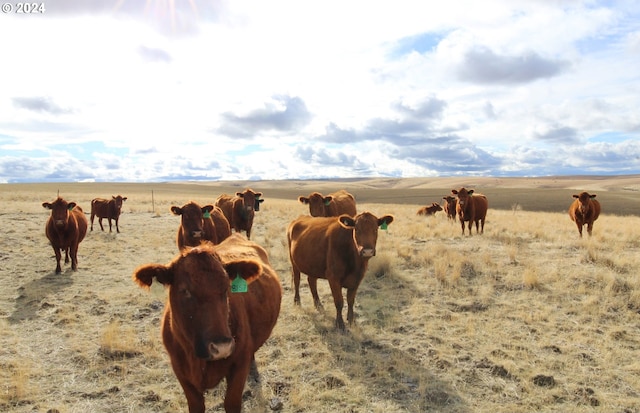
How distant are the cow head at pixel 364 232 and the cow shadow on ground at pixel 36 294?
622cm

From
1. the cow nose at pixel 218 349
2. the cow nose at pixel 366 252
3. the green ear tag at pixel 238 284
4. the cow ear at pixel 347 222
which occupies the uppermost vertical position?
the cow ear at pixel 347 222

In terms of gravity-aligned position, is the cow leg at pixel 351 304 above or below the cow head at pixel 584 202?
below

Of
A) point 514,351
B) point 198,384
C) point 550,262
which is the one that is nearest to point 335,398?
point 198,384

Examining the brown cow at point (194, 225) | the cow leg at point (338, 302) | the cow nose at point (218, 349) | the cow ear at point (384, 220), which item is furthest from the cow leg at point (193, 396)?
the brown cow at point (194, 225)

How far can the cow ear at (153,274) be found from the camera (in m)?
3.68

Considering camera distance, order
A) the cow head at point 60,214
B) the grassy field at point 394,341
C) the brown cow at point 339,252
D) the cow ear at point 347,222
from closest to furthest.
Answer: the grassy field at point 394,341, the brown cow at point 339,252, the cow ear at point 347,222, the cow head at point 60,214

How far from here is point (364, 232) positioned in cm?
752

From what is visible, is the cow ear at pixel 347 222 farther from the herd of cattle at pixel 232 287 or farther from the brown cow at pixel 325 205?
the brown cow at pixel 325 205

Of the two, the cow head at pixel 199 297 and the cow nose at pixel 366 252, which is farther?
the cow nose at pixel 366 252

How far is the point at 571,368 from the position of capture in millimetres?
6059

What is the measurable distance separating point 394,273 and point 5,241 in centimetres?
1242

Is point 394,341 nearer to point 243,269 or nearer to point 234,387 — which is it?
point 234,387

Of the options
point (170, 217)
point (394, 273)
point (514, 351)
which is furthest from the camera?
point (170, 217)

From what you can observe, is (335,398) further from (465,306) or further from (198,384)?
(465,306)
